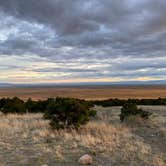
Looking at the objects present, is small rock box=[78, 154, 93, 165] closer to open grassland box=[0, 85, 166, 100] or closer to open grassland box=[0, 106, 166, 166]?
open grassland box=[0, 106, 166, 166]

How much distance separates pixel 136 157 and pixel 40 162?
97.4 inches

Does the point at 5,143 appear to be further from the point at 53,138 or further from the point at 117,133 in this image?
the point at 117,133

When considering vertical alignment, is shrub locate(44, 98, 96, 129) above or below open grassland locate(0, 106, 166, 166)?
above

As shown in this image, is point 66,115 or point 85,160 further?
point 66,115

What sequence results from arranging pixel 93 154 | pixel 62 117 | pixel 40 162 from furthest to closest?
pixel 62 117 < pixel 93 154 < pixel 40 162

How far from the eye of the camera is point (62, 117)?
11.3m

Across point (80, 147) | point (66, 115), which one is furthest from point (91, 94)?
point (80, 147)

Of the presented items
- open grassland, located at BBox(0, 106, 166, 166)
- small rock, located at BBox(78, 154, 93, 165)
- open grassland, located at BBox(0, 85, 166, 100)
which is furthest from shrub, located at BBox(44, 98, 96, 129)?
open grassland, located at BBox(0, 85, 166, 100)

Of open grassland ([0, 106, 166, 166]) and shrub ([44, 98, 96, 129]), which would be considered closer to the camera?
open grassland ([0, 106, 166, 166])

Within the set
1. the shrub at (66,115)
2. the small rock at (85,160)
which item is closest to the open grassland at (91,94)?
the shrub at (66,115)

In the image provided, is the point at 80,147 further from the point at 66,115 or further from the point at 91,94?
the point at 91,94

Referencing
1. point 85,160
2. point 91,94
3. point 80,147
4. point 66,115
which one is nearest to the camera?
point 85,160

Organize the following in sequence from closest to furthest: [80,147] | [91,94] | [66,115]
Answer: [80,147] < [66,115] < [91,94]

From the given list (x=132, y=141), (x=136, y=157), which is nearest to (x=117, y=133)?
(x=132, y=141)
